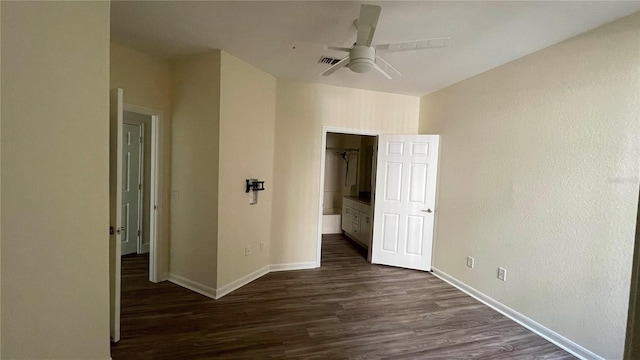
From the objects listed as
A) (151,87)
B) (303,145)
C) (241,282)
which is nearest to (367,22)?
(303,145)

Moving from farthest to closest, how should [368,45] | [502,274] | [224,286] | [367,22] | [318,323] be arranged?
1. [224,286]
2. [502,274]
3. [318,323]
4. [368,45]
5. [367,22]

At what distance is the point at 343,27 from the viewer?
2195 mm

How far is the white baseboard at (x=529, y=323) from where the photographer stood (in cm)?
215

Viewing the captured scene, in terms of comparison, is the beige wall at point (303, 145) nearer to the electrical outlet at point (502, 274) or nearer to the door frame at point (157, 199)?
the door frame at point (157, 199)

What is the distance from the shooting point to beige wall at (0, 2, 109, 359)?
1307 millimetres

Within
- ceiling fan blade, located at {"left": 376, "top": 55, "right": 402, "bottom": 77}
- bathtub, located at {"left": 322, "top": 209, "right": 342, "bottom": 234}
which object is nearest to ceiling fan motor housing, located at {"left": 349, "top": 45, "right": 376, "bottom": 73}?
ceiling fan blade, located at {"left": 376, "top": 55, "right": 402, "bottom": 77}

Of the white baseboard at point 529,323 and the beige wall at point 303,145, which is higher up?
the beige wall at point 303,145

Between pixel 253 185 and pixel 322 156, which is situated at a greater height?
pixel 322 156

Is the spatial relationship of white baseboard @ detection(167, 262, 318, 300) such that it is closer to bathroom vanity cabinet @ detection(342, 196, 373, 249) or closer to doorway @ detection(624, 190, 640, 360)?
bathroom vanity cabinet @ detection(342, 196, 373, 249)

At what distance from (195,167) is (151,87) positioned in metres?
1.03

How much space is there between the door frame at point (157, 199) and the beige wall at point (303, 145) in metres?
1.35

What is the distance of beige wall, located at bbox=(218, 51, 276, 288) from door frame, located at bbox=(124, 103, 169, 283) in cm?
85

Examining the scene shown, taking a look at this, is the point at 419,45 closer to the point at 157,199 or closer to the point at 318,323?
the point at 318,323

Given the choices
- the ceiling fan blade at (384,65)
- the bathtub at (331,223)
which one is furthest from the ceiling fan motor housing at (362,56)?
the bathtub at (331,223)
